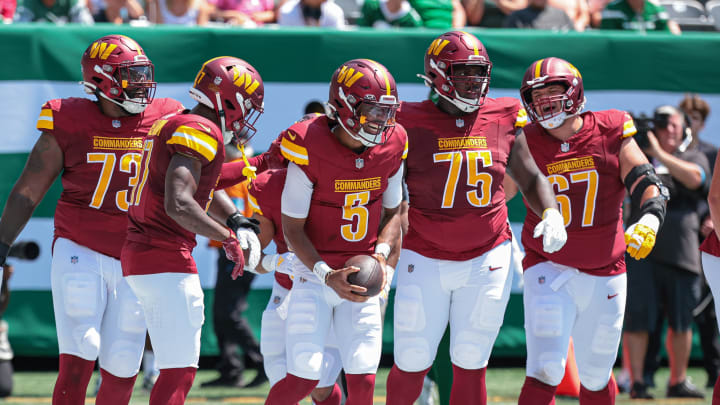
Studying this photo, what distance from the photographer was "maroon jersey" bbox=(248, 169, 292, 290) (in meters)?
4.84

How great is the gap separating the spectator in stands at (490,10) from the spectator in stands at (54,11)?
3209mm

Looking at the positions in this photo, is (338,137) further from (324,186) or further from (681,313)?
(681,313)

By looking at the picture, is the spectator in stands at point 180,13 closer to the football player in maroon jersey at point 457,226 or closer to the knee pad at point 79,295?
the football player in maroon jersey at point 457,226

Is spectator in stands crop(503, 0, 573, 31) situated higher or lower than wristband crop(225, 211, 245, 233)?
lower

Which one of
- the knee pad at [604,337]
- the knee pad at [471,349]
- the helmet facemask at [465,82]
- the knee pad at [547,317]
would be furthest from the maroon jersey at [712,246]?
the helmet facemask at [465,82]

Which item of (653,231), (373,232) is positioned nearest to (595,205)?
(653,231)

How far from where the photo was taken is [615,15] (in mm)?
8703

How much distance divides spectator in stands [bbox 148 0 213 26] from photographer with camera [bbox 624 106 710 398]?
12.0 ft

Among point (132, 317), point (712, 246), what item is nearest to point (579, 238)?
point (712, 246)

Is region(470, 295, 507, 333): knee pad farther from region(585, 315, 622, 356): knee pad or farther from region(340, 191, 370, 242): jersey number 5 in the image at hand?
region(340, 191, 370, 242): jersey number 5

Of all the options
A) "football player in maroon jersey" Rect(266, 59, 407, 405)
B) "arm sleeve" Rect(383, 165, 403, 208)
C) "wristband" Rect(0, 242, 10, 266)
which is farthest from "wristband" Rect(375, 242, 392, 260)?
"wristband" Rect(0, 242, 10, 266)

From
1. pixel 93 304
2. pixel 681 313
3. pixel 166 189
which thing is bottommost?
pixel 681 313

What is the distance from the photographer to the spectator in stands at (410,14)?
8.21 metres

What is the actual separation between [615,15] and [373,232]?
498cm
